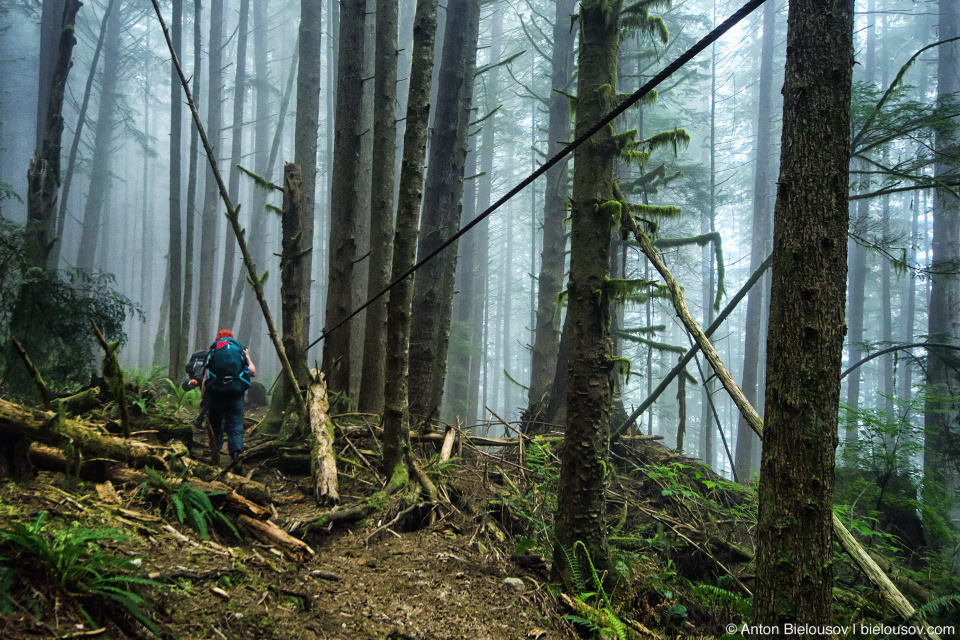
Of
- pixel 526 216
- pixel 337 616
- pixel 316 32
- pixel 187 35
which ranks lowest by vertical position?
pixel 337 616

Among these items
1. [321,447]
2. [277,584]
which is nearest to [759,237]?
[321,447]

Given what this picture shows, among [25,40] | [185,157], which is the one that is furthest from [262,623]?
[185,157]

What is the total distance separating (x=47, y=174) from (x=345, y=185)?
473cm

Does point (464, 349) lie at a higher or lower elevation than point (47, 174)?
lower

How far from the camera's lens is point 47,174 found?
24.1ft

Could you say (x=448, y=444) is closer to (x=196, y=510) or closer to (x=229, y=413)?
(x=229, y=413)

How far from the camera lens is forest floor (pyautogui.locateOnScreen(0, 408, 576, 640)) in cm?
195

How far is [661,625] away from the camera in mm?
3668

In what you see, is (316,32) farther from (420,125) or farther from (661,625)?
(661,625)

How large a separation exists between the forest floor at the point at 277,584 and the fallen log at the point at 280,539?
7 cm

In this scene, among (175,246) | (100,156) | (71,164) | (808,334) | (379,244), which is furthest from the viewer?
(100,156)

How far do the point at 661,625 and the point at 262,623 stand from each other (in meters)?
2.90

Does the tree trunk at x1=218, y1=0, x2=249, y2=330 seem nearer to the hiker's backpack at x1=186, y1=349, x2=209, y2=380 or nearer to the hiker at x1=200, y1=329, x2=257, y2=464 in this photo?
the hiker's backpack at x1=186, y1=349, x2=209, y2=380

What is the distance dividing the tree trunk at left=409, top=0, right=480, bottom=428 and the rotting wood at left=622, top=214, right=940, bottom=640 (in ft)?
12.2
